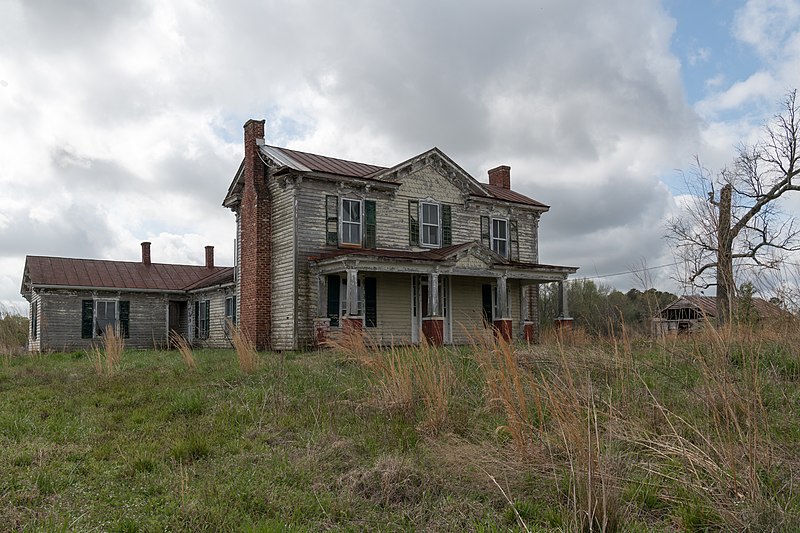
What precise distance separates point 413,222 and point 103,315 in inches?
555

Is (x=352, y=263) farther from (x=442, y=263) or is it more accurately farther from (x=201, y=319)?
(x=201, y=319)

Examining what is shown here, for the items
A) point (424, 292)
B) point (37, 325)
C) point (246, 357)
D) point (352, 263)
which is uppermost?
point (352, 263)

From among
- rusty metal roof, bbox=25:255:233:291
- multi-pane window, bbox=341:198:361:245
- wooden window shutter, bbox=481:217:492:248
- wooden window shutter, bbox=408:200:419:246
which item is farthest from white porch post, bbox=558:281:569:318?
rusty metal roof, bbox=25:255:233:291

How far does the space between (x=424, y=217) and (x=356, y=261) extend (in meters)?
4.87

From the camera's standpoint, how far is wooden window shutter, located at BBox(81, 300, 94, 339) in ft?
82.8

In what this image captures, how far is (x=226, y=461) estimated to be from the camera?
5629 mm

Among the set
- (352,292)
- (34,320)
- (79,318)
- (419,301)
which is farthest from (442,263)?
(34,320)

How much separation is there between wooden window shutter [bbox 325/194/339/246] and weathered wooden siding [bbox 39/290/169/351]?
30.0 feet

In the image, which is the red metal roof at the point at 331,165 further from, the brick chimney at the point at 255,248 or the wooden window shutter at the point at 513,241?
the wooden window shutter at the point at 513,241

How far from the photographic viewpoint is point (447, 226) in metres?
21.6

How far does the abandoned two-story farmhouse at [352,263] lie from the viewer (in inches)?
723

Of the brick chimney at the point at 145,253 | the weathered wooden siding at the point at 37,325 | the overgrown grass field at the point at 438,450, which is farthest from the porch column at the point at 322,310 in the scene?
the brick chimney at the point at 145,253

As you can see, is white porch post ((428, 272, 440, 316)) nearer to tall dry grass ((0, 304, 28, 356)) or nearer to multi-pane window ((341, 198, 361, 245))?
multi-pane window ((341, 198, 361, 245))

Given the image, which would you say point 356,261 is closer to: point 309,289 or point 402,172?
point 309,289
